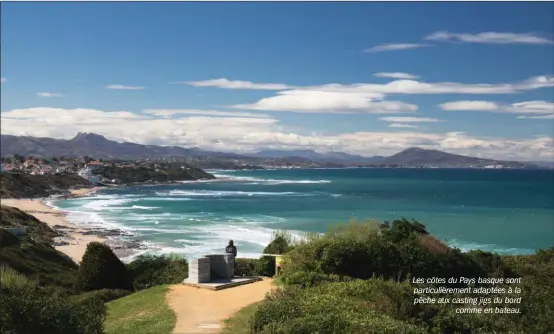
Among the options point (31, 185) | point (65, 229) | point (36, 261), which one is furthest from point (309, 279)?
point (31, 185)

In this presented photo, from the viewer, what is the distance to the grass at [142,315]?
38.2ft

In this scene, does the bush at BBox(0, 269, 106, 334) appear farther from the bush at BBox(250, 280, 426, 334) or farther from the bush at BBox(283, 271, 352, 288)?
the bush at BBox(283, 271, 352, 288)

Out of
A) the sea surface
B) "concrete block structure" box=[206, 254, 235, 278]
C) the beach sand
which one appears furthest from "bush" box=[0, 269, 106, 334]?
the beach sand

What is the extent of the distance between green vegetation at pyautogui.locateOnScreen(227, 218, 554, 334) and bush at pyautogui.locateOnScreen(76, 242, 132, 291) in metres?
4.38

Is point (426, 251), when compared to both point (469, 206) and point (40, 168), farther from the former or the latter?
point (40, 168)

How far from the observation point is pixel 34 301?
898cm

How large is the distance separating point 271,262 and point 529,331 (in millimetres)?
9367

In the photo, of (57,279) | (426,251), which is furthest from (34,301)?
(57,279)

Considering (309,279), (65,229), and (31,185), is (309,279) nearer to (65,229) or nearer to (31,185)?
(65,229)

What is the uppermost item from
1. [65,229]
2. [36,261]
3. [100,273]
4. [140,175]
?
[140,175]

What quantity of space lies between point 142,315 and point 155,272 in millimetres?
8773

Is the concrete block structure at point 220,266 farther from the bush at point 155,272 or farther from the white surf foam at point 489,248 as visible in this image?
the white surf foam at point 489,248

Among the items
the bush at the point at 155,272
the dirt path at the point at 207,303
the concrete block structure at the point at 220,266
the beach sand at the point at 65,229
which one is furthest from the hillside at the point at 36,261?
the dirt path at the point at 207,303

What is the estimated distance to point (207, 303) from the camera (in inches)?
535
